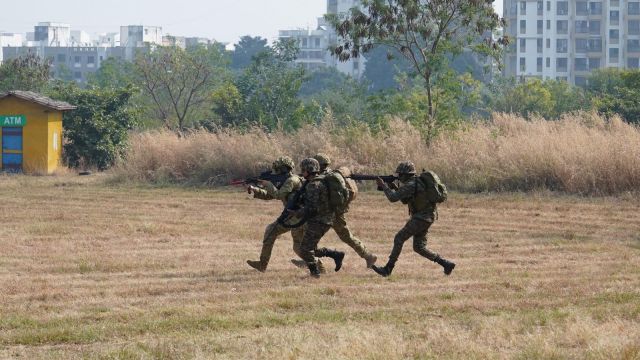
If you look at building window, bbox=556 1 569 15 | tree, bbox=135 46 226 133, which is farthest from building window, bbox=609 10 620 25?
tree, bbox=135 46 226 133

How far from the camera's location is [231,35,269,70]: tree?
151 meters

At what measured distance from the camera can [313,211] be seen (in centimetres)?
1484

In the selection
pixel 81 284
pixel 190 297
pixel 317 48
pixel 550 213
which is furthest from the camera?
pixel 317 48

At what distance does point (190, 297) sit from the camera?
44.3ft

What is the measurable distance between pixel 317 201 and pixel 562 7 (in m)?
129

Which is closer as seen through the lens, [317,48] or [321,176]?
[321,176]

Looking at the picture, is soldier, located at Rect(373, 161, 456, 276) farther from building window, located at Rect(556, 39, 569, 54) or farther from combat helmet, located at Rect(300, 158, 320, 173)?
building window, located at Rect(556, 39, 569, 54)

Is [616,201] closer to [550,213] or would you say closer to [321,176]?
[550,213]

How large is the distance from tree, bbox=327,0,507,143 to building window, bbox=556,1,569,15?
4311 inches

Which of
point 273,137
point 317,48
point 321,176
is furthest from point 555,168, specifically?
point 317,48

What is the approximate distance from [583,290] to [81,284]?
5984mm

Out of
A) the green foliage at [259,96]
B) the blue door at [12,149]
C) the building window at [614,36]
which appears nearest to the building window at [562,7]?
the building window at [614,36]

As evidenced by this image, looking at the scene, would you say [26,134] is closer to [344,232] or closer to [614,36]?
[344,232]

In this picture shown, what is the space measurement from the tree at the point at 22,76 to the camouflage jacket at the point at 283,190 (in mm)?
A: 47443
